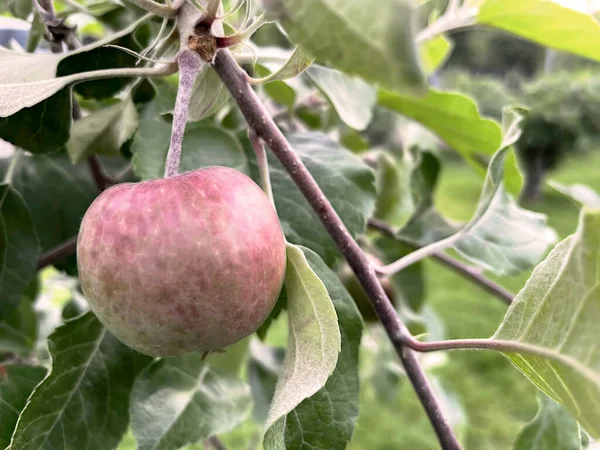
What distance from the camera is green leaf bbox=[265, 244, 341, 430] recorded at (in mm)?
278

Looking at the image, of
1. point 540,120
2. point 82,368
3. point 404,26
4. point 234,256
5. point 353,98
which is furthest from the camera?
point 540,120

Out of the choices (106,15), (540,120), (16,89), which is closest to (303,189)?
(16,89)

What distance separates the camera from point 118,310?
0.27 m

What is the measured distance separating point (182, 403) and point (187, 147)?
0.60 ft

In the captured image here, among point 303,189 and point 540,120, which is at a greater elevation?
point 303,189

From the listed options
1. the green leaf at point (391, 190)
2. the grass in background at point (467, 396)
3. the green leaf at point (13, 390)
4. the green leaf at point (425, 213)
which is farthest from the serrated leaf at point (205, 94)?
the grass in background at point (467, 396)

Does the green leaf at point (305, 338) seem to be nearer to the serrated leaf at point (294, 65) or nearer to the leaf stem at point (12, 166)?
the serrated leaf at point (294, 65)

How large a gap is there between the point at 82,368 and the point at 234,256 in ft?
0.64

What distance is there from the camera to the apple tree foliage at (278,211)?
0.80 feet

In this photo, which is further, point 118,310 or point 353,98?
point 353,98

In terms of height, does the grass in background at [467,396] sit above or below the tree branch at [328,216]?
below

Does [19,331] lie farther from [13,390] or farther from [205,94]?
[205,94]

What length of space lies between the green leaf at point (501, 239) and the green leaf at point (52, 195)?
0.31 meters

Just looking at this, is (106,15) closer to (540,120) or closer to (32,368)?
(32,368)
